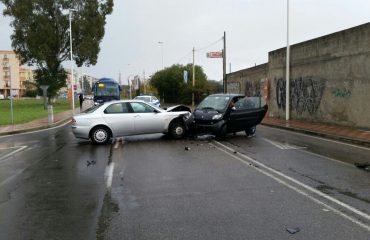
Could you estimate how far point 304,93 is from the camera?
24266mm

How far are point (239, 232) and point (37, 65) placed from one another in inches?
2161

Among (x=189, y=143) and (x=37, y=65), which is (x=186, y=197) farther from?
(x=37, y=65)

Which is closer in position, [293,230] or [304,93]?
[293,230]

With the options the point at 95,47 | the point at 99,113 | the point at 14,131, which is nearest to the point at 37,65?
the point at 95,47

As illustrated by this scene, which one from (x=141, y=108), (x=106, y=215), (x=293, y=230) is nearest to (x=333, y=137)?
(x=141, y=108)

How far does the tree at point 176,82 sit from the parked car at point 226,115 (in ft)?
126

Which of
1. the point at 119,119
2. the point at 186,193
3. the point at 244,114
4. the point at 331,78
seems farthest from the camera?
the point at 331,78

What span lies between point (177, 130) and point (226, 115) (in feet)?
6.01

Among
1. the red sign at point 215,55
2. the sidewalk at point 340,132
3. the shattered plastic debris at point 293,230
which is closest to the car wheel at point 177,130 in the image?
the sidewalk at point 340,132

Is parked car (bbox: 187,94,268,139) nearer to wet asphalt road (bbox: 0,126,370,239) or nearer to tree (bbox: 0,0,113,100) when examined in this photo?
wet asphalt road (bbox: 0,126,370,239)

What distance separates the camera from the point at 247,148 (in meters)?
13.6

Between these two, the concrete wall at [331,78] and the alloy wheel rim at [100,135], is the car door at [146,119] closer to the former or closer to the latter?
the alloy wheel rim at [100,135]

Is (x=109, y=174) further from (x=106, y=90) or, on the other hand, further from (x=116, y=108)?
(x=106, y=90)

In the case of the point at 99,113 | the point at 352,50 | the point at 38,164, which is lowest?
the point at 38,164
